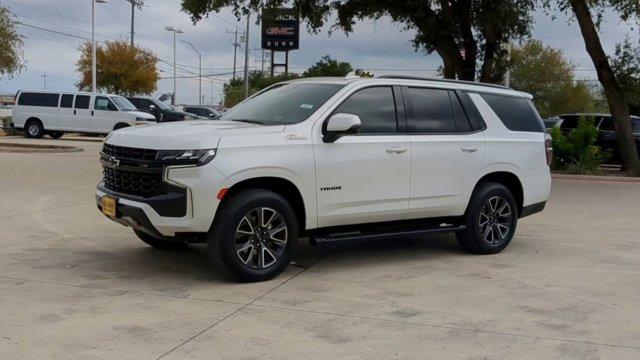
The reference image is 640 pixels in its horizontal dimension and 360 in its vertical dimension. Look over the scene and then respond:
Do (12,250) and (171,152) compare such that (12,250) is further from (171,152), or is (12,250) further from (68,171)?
(68,171)

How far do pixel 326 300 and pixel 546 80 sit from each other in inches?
2414

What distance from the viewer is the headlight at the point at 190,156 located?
18.2 ft

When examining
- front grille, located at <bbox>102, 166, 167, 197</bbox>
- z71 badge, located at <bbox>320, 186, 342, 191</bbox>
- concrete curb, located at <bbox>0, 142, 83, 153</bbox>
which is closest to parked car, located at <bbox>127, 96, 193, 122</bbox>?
concrete curb, located at <bbox>0, 142, 83, 153</bbox>

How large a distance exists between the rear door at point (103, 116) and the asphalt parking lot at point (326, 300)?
18.1 metres

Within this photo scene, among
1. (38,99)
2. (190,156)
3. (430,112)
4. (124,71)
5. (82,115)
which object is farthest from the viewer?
(124,71)

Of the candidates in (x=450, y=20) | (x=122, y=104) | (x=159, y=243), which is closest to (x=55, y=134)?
(x=122, y=104)

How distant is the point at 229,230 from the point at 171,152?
2.72ft

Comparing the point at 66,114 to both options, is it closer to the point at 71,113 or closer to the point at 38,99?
the point at 71,113

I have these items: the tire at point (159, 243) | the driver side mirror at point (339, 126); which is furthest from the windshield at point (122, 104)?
the driver side mirror at point (339, 126)

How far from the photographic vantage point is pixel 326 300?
18.5ft

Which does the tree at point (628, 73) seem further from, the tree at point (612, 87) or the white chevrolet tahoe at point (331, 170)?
the white chevrolet tahoe at point (331, 170)

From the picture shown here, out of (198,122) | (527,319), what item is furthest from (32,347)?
(527,319)

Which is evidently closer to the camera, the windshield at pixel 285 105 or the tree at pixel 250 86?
the windshield at pixel 285 105

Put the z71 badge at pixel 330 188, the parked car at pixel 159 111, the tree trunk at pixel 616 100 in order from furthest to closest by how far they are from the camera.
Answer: the parked car at pixel 159 111 → the tree trunk at pixel 616 100 → the z71 badge at pixel 330 188
